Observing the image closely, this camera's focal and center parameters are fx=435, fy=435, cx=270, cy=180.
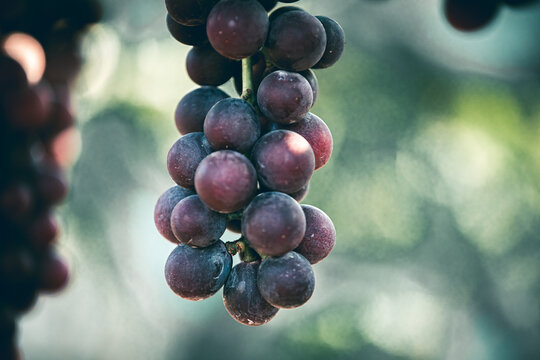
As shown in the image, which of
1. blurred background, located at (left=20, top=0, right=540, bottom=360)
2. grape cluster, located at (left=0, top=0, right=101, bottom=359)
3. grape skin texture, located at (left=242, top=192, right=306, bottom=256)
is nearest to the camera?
grape skin texture, located at (left=242, top=192, right=306, bottom=256)

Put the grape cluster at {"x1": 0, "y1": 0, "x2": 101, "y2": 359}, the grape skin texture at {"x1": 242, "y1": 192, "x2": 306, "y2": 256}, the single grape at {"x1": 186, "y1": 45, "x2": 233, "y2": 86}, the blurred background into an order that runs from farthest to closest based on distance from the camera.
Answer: the blurred background → the grape cluster at {"x1": 0, "y1": 0, "x2": 101, "y2": 359} → the single grape at {"x1": 186, "y1": 45, "x2": 233, "y2": 86} → the grape skin texture at {"x1": 242, "y1": 192, "x2": 306, "y2": 256}

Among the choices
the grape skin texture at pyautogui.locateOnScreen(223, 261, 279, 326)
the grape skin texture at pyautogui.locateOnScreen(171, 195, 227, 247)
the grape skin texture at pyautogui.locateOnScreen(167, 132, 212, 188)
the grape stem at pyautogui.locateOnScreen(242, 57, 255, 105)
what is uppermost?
the grape stem at pyautogui.locateOnScreen(242, 57, 255, 105)

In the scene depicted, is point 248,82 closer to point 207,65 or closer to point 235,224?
point 207,65

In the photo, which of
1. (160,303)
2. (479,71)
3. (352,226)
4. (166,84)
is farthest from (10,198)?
(479,71)

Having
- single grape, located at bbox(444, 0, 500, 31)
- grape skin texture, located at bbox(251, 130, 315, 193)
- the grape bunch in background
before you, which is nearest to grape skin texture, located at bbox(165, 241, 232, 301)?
the grape bunch in background

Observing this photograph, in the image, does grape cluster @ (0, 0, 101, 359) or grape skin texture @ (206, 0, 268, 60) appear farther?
grape cluster @ (0, 0, 101, 359)

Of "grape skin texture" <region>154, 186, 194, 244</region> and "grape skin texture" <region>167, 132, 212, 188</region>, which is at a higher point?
"grape skin texture" <region>167, 132, 212, 188</region>

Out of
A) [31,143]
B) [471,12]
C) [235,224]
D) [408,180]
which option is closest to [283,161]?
[235,224]

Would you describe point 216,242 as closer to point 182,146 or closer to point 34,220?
point 182,146

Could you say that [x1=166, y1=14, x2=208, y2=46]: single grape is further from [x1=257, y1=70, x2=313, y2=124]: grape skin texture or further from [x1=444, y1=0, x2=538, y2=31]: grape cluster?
[x1=444, y1=0, x2=538, y2=31]: grape cluster
